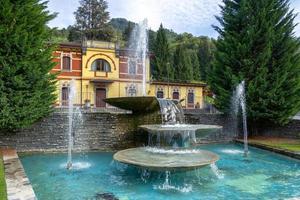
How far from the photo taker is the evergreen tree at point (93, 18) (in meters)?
46.2

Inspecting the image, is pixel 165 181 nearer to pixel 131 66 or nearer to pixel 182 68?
pixel 131 66

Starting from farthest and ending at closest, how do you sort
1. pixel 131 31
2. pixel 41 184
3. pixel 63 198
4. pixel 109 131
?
1. pixel 131 31
2. pixel 109 131
3. pixel 41 184
4. pixel 63 198

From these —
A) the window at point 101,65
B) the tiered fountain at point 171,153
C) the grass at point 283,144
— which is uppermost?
the window at point 101,65

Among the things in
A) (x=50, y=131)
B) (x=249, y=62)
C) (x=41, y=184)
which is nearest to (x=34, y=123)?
(x=50, y=131)

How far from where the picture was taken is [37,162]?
37.4 feet

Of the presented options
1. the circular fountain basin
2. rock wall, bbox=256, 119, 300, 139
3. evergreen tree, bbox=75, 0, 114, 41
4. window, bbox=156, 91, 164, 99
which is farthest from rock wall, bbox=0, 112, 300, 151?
evergreen tree, bbox=75, 0, 114, 41

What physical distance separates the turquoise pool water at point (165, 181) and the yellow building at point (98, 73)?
1759cm

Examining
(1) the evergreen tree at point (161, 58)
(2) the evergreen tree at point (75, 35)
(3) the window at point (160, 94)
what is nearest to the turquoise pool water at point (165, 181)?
(3) the window at point (160, 94)

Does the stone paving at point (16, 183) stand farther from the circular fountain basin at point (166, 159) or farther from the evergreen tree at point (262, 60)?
the evergreen tree at point (262, 60)

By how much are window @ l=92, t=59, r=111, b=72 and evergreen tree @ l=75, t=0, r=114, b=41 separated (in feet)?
56.4

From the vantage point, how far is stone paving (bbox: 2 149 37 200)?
19.4ft

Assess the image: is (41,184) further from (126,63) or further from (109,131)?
(126,63)

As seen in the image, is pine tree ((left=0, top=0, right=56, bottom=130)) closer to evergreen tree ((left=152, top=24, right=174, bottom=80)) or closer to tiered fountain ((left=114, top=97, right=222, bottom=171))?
tiered fountain ((left=114, top=97, right=222, bottom=171))

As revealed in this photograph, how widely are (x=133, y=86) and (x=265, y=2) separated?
15821 millimetres
